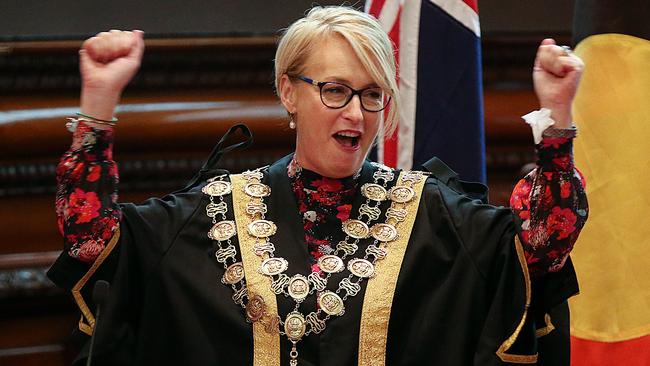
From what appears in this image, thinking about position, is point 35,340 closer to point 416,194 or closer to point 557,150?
point 416,194

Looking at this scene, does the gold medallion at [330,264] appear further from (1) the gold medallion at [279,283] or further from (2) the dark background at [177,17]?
(2) the dark background at [177,17]

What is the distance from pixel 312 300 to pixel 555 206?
0.45m

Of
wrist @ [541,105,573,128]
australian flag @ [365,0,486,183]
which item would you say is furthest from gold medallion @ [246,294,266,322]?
australian flag @ [365,0,486,183]

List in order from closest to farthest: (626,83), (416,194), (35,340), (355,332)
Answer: (355,332) → (416,194) → (626,83) → (35,340)

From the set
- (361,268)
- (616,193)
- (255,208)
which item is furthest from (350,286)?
(616,193)

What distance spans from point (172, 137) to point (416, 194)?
59.0 inches

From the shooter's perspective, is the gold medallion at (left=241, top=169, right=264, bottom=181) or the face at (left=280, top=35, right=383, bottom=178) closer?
the face at (left=280, top=35, right=383, bottom=178)

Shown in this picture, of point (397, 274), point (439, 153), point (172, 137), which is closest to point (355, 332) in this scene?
point (397, 274)

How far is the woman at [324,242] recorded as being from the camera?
1750 millimetres

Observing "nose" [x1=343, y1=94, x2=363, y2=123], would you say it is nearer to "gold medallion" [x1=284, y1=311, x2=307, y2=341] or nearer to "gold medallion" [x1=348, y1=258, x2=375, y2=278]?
"gold medallion" [x1=348, y1=258, x2=375, y2=278]

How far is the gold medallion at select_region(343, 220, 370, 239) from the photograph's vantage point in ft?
6.43

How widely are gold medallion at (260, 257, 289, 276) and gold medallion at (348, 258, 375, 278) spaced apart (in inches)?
4.6

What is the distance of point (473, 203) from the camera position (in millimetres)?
1934

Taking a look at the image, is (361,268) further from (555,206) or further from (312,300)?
(555,206)
